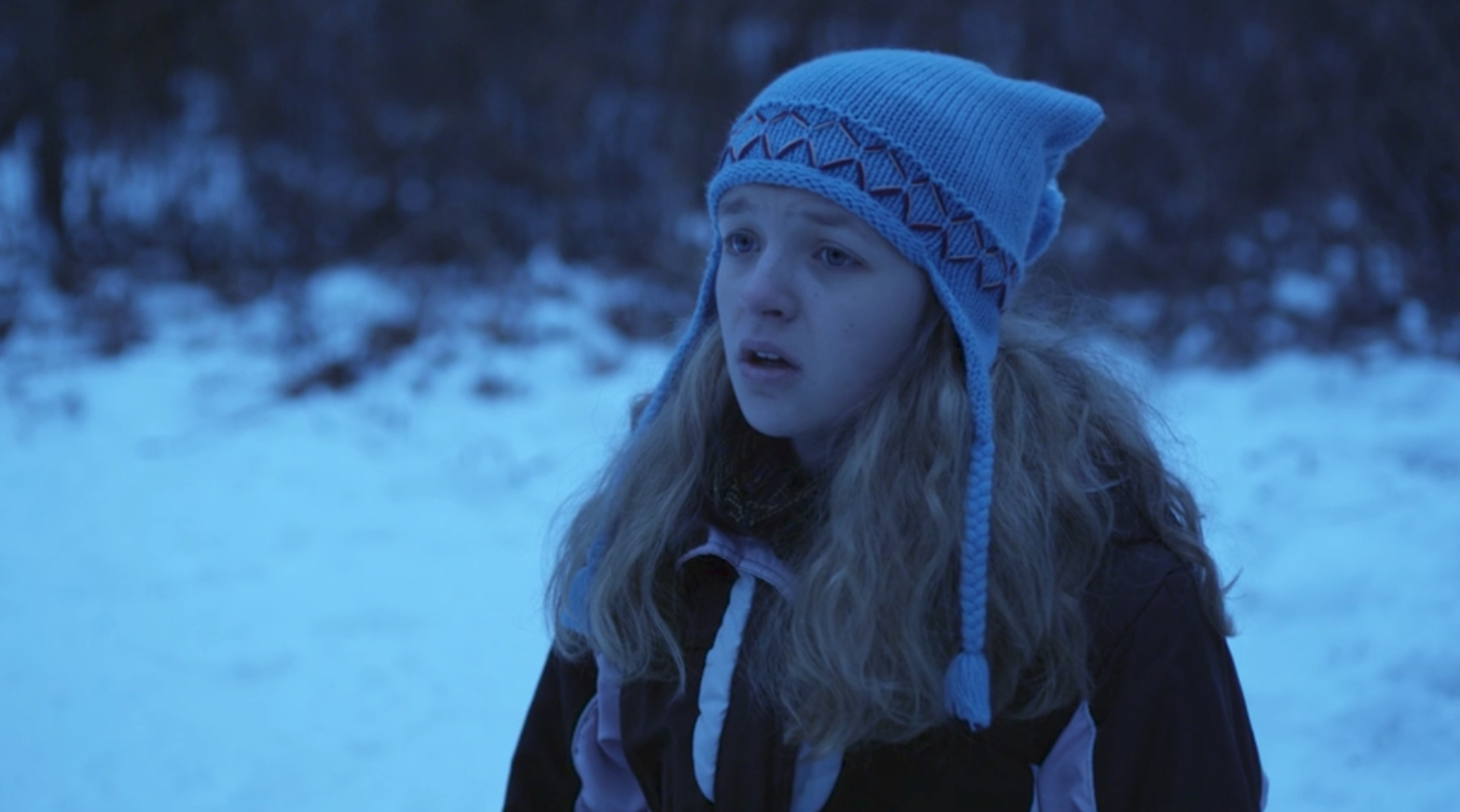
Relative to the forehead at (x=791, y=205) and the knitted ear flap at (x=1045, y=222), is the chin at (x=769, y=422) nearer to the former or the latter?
the forehead at (x=791, y=205)

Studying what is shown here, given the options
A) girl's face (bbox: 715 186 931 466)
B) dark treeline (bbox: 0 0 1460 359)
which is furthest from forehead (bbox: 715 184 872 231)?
dark treeline (bbox: 0 0 1460 359)

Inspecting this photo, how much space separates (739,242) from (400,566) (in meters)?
2.68

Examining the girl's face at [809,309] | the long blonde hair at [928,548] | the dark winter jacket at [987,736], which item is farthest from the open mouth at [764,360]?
the dark winter jacket at [987,736]

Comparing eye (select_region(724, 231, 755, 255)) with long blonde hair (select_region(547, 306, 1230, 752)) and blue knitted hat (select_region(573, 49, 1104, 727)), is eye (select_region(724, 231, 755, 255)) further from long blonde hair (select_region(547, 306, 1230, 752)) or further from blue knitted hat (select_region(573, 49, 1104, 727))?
long blonde hair (select_region(547, 306, 1230, 752))

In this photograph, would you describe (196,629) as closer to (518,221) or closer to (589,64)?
(518,221)

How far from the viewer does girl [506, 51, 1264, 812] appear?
1.38m

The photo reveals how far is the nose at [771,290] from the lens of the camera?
1472 mm

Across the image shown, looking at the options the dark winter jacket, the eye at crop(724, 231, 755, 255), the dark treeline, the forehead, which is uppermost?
the dark treeline

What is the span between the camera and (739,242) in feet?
5.15

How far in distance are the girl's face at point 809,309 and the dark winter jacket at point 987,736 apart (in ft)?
0.70

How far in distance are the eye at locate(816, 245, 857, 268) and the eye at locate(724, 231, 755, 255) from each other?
0.11 meters

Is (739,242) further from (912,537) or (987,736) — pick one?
(987,736)

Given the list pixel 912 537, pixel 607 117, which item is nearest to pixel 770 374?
pixel 912 537

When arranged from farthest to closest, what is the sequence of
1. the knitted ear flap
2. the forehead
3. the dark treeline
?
the dark treeline < the knitted ear flap < the forehead
